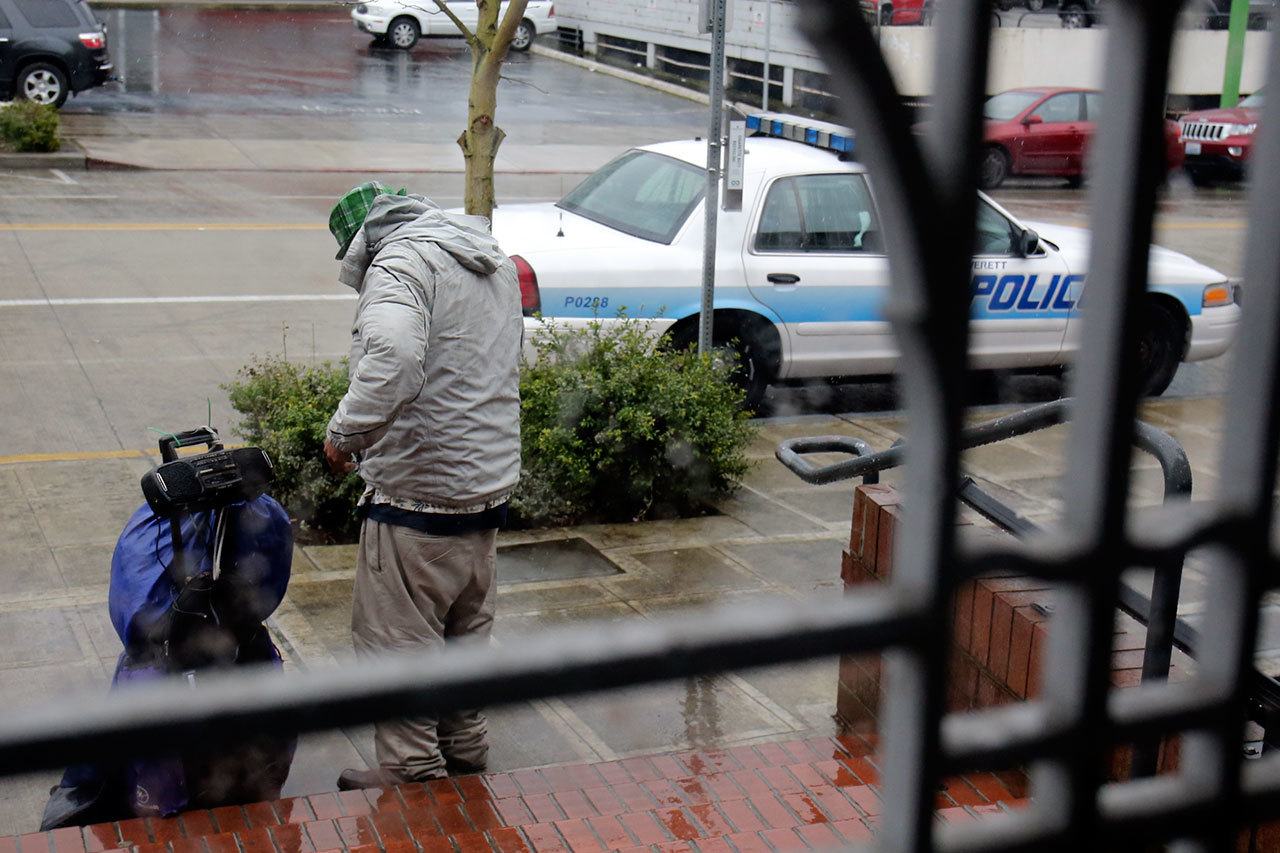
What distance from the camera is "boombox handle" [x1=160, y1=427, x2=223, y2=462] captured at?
412cm

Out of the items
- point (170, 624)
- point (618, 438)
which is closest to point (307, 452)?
point (618, 438)

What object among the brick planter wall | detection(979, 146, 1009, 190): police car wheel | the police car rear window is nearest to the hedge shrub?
the police car rear window

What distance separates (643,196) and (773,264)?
1007 mm

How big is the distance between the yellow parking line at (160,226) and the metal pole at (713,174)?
25.8 feet

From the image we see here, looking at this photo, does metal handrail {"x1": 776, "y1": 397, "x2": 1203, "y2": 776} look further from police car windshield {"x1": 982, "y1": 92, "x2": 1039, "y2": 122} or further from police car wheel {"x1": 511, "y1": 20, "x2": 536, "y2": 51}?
police car wheel {"x1": 511, "y1": 20, "x2": 536, "y2": 51}

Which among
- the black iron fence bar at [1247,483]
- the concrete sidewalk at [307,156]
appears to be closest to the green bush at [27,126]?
the concrete sidewalk at [307,156]

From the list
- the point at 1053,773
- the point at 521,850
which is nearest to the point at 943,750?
the point at 1053,773

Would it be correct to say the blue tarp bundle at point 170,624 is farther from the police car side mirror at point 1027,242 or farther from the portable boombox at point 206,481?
the police car side mirror at point 1027,242

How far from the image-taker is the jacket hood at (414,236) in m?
4.34

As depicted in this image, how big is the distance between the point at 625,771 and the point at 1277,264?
3.26m

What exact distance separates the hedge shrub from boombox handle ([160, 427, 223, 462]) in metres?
2.49

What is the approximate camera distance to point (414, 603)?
4.43m

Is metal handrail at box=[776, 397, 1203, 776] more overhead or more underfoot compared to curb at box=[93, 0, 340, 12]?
more underfoot

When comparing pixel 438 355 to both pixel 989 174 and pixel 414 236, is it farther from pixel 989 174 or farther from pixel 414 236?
pixel 989 174
